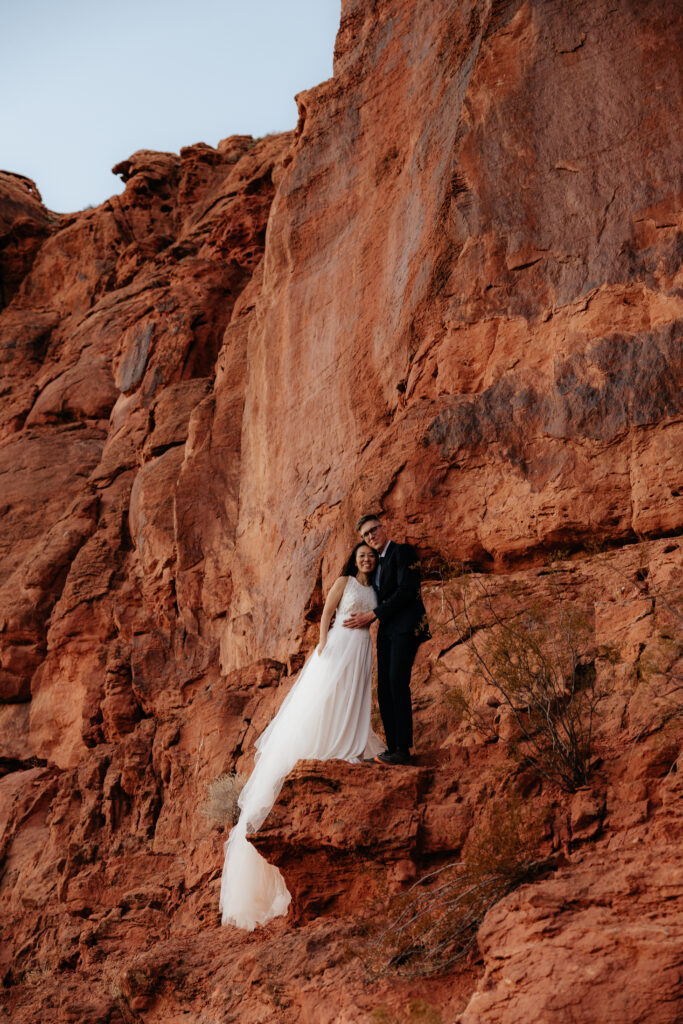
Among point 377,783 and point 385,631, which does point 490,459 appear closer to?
point 385,631

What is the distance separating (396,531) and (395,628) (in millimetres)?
1947

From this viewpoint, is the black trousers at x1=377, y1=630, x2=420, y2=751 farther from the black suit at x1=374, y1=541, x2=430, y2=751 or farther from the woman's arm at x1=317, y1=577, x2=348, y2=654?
the woman's arm at x1=317, y1=577, x2=348, y2=654

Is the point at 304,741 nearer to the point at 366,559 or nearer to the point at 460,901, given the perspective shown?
the point at 366,559

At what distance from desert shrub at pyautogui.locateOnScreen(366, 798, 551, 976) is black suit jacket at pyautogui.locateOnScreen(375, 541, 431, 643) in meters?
1.66

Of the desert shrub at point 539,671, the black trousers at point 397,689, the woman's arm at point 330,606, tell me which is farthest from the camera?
the woman's arm at point 330,606

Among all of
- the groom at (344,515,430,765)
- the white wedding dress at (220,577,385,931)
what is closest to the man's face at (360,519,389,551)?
the groom at (344,515,430,765)

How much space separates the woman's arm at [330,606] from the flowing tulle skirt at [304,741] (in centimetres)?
7

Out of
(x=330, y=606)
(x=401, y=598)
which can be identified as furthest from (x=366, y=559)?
(x=401, y=598)

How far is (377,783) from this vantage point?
23.8 feet

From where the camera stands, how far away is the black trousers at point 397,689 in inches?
302

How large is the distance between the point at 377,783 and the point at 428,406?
421 centimetres

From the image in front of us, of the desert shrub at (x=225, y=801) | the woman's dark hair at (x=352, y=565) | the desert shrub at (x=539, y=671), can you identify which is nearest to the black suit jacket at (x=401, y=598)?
the woman's dark hair at (x=352, y=565)

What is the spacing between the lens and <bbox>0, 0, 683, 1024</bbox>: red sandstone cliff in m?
6.59

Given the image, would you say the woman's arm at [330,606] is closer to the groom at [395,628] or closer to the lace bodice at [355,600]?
the lace bodice at [355,600]
